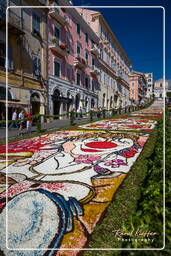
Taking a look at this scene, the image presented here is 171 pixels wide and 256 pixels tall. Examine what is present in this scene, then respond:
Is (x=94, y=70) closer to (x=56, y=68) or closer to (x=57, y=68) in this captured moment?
(x=57, y=68)

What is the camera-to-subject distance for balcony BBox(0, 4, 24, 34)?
40.1ft

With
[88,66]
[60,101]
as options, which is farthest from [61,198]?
[88,66]

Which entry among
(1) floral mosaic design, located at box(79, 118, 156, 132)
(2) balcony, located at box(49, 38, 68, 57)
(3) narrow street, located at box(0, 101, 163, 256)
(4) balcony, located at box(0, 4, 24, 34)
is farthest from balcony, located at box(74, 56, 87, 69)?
(3) narrow street, located at box(0, 101, 163, 256)

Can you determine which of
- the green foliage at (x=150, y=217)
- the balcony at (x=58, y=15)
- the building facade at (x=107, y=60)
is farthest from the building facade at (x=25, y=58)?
the building facade at (x=107, y=60)

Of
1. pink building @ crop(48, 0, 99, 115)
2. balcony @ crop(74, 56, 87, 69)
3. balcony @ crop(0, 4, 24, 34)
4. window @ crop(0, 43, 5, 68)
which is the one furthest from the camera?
balcony @ crop(74, 56, 87, 69)

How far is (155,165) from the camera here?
2.22 m

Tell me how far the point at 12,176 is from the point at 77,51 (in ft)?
77.5

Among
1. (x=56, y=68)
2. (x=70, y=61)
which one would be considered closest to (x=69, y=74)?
(x=70, y=61)

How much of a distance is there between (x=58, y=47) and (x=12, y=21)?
235 inches

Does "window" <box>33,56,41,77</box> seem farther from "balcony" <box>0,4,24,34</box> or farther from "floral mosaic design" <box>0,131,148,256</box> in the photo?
"floral mosaic design" <box>0,131,148,256</box>

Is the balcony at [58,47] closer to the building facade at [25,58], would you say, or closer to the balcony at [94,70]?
the building facade at [25,58]

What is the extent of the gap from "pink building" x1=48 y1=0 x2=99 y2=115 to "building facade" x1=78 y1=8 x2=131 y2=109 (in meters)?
2.84

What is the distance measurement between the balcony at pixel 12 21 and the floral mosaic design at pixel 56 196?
12.6 m

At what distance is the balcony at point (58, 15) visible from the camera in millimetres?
17330
